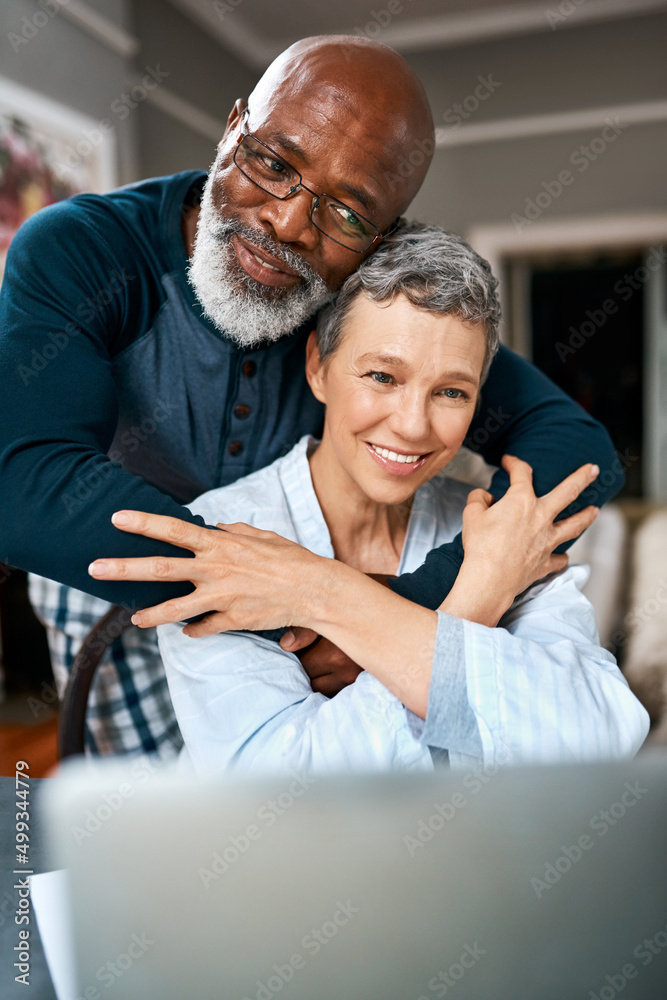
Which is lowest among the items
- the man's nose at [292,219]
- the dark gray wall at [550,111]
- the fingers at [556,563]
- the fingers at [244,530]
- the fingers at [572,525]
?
the fingers at [556,563]

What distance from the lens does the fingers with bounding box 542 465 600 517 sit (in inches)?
36.8

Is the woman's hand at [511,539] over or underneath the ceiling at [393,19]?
underneath

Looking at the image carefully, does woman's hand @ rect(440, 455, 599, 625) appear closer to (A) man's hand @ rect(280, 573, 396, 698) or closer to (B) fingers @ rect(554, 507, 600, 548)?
(B) fingers @ rect(554, 507, 600, 548)

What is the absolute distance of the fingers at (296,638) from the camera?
0.80 meters

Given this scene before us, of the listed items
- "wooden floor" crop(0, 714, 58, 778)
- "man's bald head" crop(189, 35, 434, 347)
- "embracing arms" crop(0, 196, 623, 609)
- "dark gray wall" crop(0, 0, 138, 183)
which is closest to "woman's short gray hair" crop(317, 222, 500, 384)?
"man's bald head" crop(189, 35, 434, 347)

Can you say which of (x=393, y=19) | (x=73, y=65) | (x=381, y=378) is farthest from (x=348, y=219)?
(x=73, y=65)

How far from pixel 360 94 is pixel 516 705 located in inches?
26.2

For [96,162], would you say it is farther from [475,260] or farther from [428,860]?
[428,860]

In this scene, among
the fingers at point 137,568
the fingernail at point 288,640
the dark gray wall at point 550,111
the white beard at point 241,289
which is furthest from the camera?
the dark gray wall at point 550,111

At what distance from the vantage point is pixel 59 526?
27.9 inches

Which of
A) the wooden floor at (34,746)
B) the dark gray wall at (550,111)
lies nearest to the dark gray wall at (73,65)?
the dark gray wall at (550,111)

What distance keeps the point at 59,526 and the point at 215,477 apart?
0.36m

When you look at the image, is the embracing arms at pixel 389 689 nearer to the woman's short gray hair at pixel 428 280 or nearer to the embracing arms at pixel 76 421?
the embracing arms at pixel 76 421

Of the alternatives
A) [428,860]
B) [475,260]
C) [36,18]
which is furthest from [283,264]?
[36,18]
